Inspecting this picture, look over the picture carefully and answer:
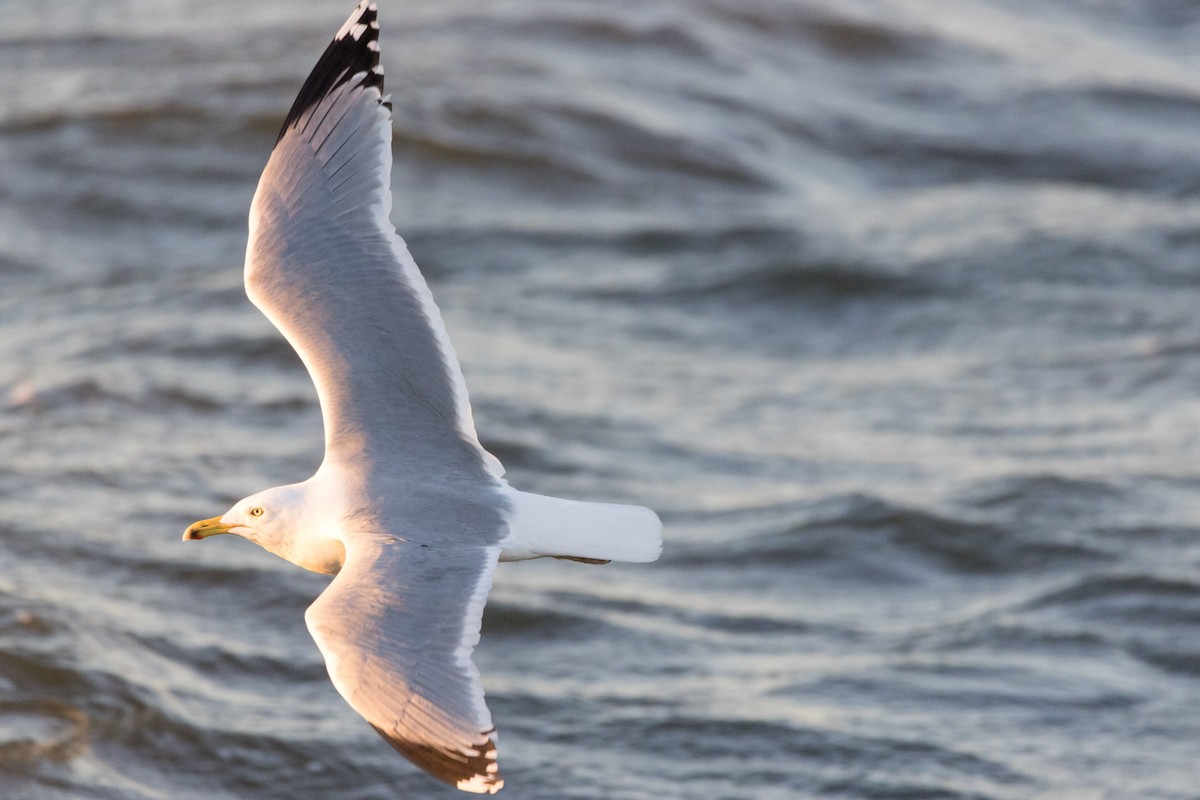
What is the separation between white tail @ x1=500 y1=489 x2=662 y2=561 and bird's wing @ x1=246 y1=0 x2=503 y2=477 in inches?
12.5

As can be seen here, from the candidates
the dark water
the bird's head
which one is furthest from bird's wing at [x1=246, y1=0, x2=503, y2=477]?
the dark water

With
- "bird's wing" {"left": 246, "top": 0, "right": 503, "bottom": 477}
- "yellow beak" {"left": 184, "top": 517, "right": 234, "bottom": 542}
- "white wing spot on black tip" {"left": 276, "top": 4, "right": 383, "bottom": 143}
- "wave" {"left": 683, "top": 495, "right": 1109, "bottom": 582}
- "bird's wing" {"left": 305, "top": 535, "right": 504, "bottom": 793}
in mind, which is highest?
"white wing spot on black tip" {"left": 276, "top": 4, "right": 383, "bottom": 143}

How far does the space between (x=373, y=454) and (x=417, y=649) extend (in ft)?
2.95

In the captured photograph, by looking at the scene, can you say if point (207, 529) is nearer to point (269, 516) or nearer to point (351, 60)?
point (269, 516)

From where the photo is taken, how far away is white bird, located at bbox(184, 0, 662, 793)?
4031 mm

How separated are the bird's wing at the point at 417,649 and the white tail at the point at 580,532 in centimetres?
14

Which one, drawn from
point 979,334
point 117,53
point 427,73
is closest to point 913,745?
point 979,334

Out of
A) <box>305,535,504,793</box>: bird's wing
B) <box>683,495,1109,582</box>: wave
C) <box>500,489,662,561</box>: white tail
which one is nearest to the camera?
<box>305,535,504,793</box>: bird's wing

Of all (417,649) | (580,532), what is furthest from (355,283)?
(417,649)

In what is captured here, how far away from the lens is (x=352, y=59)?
4.68 metres

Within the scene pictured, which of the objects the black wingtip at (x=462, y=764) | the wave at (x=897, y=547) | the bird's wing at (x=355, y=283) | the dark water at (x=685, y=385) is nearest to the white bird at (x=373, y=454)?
the bird's wing at (x=355, y=283)

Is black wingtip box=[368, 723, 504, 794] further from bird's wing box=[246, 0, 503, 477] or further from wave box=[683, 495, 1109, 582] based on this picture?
wave box=[683, 495, 1109, 582]

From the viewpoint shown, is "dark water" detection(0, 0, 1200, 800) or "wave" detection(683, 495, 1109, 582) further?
"wave" detection(683, 495, 1109, 582)

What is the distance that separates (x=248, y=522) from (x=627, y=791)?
6.89 ft
